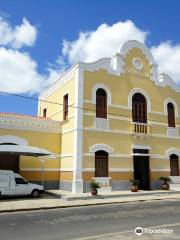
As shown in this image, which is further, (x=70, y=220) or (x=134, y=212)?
(x=134, y=212)

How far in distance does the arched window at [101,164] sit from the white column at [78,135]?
150 cm

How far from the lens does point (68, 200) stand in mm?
16641

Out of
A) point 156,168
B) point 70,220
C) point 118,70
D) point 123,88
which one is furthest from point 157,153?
point 70,220

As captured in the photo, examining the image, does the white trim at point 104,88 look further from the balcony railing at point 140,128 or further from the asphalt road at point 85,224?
the asphalt road at point 85,224

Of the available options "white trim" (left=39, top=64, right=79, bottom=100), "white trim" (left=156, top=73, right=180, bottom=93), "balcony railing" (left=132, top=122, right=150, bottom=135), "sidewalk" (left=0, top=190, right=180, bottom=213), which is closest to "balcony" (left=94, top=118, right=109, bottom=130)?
"balcony railing" (left=132, top=122, right=150, bottom=135)

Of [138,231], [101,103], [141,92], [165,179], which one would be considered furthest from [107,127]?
[138,231]

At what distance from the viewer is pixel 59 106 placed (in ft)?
77.6

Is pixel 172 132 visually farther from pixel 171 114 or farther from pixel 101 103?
pixel 101 103

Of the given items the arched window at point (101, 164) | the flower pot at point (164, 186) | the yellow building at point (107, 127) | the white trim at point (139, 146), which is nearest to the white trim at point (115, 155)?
the yellow building at point (107, 127)

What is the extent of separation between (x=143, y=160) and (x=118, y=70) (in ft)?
24.2

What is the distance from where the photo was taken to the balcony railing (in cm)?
2261

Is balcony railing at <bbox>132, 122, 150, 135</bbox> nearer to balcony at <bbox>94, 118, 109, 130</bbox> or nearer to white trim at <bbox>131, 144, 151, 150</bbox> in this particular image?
white trim at <bbox>131, 144, 151, 150</bbox>

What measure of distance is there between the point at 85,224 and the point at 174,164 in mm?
16438

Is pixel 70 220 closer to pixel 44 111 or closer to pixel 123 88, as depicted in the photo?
pixel 123 88
